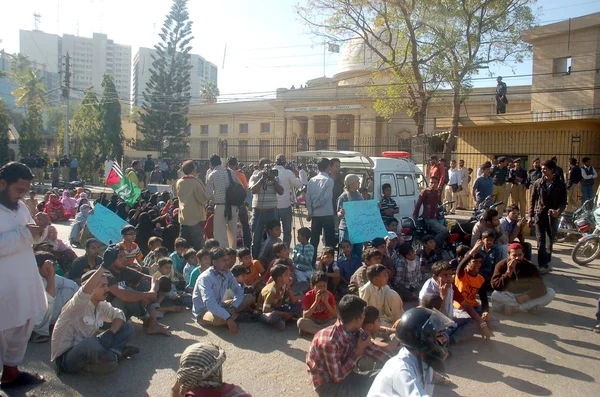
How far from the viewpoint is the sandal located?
4.45 metres

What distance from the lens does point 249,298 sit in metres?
6.67

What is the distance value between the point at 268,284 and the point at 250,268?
851 millimetres

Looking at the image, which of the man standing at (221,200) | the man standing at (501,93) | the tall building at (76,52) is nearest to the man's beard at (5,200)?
the man standing at (221,200)

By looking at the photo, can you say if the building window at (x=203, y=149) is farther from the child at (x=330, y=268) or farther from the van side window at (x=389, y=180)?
the child at (x=330, y=268)

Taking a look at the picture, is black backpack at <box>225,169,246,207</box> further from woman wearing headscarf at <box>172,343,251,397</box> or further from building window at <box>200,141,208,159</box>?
building window at <box>200,141,208,159</box>

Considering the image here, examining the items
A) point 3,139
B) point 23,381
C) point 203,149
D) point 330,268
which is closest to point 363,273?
point 330,268

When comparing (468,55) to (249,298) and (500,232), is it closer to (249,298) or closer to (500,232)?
(500,232)

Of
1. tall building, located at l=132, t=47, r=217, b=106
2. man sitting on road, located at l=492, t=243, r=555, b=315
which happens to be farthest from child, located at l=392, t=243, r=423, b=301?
tall building, located at l=132, t=47, r=217, b=106

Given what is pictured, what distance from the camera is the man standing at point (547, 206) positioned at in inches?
347

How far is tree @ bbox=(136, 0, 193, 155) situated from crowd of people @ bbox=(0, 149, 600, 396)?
33.2 metres

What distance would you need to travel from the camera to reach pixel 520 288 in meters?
6.93

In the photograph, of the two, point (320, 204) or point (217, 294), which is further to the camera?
point (320, 204)

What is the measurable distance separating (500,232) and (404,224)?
171 centimetres

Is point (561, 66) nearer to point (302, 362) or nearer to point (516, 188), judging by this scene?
point (516, 188)
